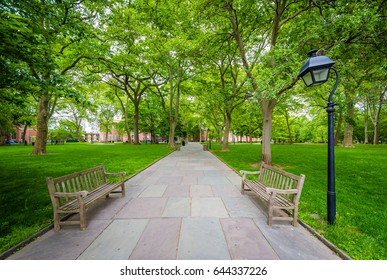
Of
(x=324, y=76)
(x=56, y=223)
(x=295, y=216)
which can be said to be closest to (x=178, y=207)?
(x=56, y=223)

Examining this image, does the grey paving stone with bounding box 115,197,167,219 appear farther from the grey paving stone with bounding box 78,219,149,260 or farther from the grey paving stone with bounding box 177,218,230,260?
the grey paving stone with bounding box 177,218,230,260

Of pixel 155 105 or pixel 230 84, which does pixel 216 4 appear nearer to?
pixel 230 84

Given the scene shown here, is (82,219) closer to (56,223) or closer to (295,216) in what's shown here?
(56,223)

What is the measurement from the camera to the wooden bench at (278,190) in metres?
3.80

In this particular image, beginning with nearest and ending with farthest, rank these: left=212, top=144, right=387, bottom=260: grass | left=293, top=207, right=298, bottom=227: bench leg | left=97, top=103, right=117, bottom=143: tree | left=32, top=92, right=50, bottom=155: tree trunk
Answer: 1. left=212, top=144, right=387, bottom=260: grass
2. left=293, top=207, right=298, bottom=227: bench leg
3. left=32, top=92, right=50, bottom=155: tree trunk
4. left=97, top=103, right=117, bottom=143: tree

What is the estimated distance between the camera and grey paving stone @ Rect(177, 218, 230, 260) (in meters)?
2.80

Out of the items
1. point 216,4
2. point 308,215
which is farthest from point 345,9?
point 308,215

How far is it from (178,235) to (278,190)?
7.39ft

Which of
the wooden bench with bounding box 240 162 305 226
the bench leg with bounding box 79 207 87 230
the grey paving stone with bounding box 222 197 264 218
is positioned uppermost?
the wooden bench with bounding box 240 162 305 226

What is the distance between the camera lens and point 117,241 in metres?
3.20

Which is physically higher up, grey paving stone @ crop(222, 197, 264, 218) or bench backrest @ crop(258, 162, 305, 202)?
bench backrest @ crop(258, 162, 305, 202)

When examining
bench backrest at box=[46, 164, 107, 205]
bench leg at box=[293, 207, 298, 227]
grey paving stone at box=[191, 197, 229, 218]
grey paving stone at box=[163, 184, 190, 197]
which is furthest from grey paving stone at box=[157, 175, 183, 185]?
bench leg at box=[293, 207, 298, 227]

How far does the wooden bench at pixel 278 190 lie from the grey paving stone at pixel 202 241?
1.24m
